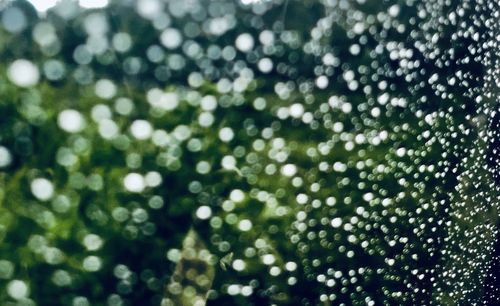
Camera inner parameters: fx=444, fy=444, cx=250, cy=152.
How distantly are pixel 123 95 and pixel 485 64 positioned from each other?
1.29 meters

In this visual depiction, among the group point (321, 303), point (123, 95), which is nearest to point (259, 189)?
point (123, 95)

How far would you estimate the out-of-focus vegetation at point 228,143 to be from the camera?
33.7 inches

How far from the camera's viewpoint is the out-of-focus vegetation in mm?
856

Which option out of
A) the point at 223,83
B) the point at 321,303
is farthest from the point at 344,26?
the point at 321,303

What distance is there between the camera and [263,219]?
1165 millimetres

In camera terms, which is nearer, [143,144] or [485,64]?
[143,144]

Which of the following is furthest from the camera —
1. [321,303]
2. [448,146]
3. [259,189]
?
[448,146]

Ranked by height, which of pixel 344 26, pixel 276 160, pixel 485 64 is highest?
pixel 485 64

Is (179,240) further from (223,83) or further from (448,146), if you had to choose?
(448,146)

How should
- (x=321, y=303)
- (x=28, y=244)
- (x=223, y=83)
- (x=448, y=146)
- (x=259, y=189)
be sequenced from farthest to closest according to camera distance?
(x=448, y=146)
(x=321, y=303)
(x=259, y=189)
(x=223, y=83)
(x=28, y=244)

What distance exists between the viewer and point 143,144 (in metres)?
0.96

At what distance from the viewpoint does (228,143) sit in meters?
1.06

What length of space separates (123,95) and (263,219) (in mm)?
490

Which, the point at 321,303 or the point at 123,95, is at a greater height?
the point at 123,95
